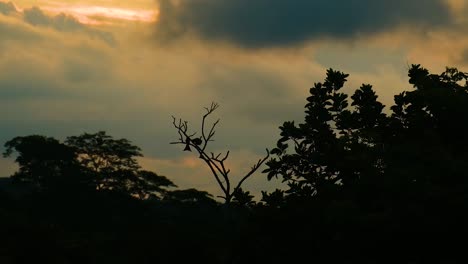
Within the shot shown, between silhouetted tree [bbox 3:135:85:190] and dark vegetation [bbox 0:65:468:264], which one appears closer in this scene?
dark vegetation [bbox 0:65:468:264]

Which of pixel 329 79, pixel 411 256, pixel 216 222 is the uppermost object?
pixel 216 222

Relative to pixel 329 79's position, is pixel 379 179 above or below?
below

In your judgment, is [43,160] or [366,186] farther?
[43,160]

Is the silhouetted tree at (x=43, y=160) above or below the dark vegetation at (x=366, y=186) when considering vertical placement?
above

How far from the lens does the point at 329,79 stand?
20.6 m

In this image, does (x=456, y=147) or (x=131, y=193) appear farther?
(x=131, y=193)

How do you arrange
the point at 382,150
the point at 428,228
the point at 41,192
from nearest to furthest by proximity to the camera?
1. the point at 428,228
2. the point at 382,150
3. the point at 41,192

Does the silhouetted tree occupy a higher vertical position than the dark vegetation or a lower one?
higher

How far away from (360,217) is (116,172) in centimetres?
6492

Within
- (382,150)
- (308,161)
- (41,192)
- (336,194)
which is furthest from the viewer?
(41,192)

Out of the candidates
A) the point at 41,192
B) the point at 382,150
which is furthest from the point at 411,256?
the point at 41,192

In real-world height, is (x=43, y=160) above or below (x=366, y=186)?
above

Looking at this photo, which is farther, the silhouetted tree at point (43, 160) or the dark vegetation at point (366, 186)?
the silhouetted tree at point (43, 160)

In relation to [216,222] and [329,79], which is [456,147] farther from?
[216,222]
